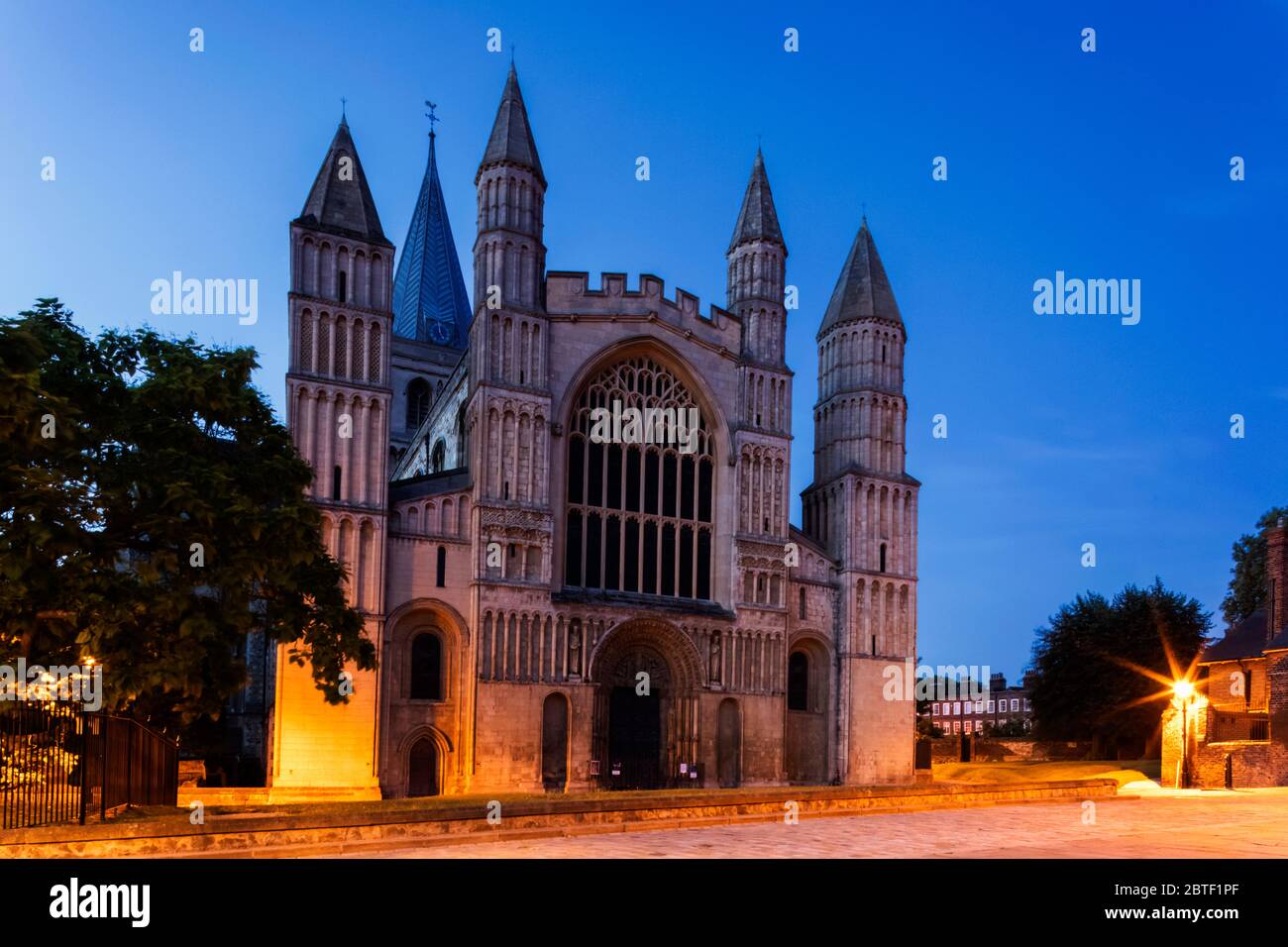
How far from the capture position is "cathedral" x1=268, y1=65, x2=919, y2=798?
1363 inches

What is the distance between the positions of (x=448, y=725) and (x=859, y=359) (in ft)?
70.2

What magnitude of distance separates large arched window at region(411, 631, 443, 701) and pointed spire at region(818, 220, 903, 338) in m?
21.0

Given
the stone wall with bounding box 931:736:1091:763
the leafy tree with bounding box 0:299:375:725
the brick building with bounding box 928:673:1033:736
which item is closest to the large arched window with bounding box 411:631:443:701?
the leafy tree with bounding box 0:299:375:725

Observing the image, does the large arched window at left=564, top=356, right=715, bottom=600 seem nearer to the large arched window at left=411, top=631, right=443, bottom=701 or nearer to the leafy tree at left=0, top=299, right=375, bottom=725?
the large arched window at left=411, top=631, right=443, bottom=701

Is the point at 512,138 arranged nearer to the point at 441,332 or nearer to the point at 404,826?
the point at 404,826

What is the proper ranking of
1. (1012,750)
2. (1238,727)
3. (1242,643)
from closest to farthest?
(1238,727) → (1242,643) → (1012,750)

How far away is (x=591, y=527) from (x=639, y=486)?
2.22 m

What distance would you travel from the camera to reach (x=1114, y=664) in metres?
53.3

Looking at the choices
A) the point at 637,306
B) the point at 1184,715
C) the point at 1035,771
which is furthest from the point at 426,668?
the point at 1035,771

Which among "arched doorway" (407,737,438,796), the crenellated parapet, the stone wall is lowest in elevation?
the stone wall

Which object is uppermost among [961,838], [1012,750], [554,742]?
[961,838]

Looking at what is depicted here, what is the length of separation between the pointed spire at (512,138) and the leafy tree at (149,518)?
18.9 meters
